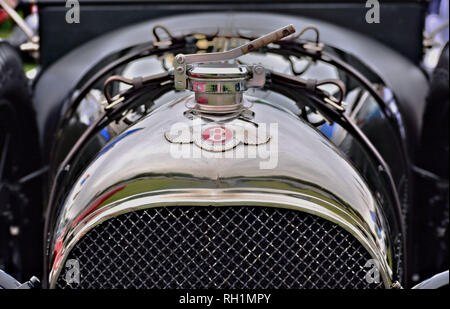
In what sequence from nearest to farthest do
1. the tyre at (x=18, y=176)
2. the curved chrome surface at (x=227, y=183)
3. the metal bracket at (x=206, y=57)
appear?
the curved chrome surface at (x=227, y=183), the metal bracket at (x=206, y=57), the tyre at (x=18, y=176)

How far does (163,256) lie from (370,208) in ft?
1.41

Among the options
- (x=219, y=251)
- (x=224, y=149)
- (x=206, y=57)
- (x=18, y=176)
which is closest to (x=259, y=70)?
(x=206, y=57)

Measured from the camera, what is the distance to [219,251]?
4.04 ft

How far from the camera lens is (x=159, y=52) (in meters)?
1.91

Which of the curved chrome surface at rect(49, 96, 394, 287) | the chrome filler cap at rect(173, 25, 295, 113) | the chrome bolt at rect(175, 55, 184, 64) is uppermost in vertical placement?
the chrome bolt at rect(175, 55, 184, 64)

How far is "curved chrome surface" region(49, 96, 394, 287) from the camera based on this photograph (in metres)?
1.20

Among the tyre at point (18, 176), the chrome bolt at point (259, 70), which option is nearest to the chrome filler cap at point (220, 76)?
the chrome bolt at point (259, 70)

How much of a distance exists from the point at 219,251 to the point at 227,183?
0.14m

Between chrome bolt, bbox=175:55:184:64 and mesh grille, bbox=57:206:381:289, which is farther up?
chrome bolt, bbox=175:55:184:64

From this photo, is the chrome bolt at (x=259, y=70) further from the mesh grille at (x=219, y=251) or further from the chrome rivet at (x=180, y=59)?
the mesh grille at (x=219, y=251)

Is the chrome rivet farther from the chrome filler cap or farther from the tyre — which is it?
the tyre

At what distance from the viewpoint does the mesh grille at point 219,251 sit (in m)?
1.21

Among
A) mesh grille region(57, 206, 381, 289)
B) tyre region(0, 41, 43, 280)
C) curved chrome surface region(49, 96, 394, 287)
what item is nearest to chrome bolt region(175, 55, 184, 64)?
curved chrome surface region(49, 96, 394, 287)
